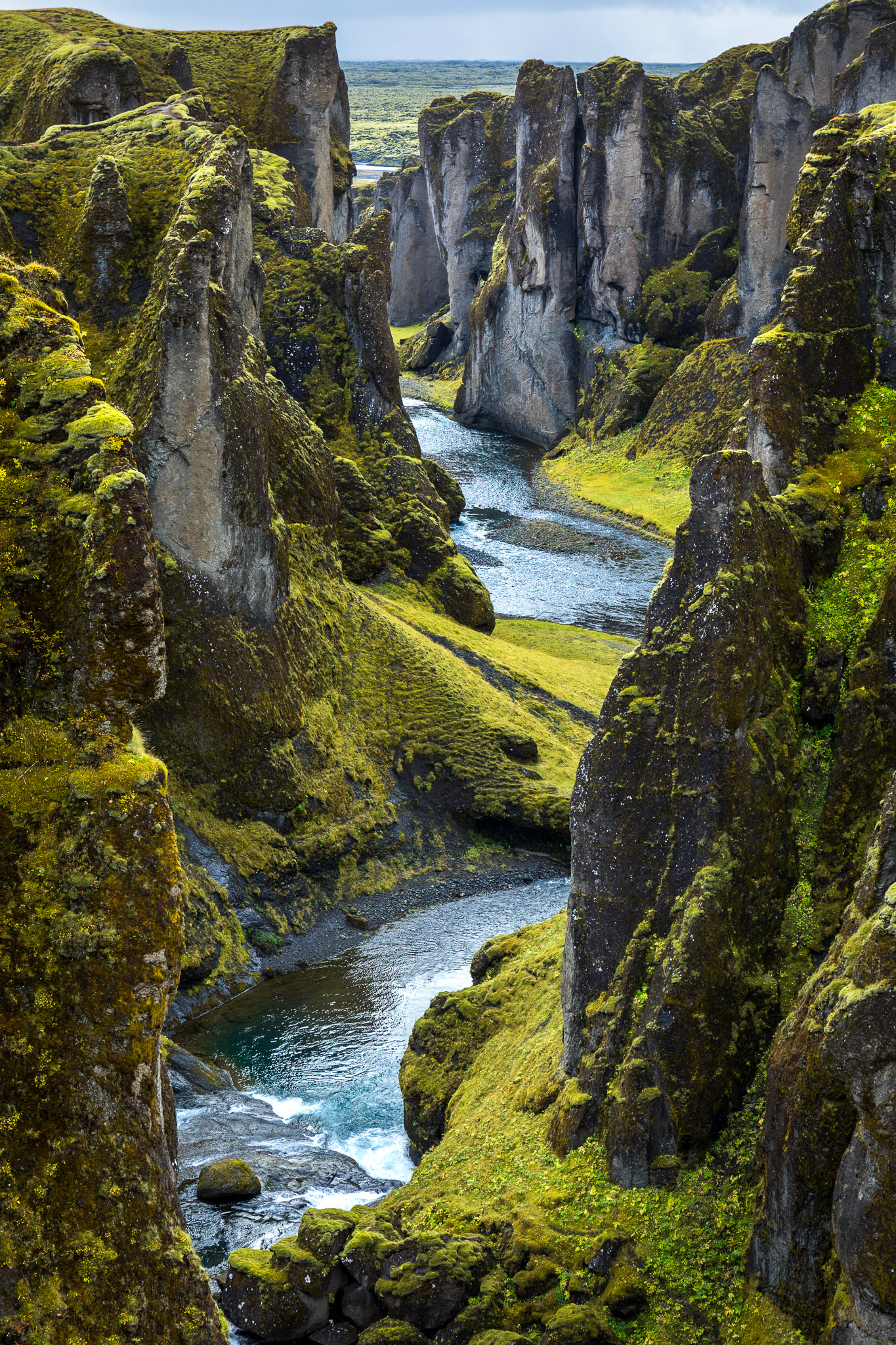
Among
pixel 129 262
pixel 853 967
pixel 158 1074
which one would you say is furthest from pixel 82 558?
pixel 129 262

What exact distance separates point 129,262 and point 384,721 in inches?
689

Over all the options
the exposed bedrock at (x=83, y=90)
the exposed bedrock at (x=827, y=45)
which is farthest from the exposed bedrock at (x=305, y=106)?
the exposed bedrock at (x=827, y=45)

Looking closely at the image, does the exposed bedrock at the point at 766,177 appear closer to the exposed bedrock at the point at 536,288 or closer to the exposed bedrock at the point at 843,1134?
the exposed bedrock at the point at 536,288

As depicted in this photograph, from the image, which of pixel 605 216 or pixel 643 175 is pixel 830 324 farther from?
pixel 605 216

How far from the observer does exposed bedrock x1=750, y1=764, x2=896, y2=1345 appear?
11922 millimetres

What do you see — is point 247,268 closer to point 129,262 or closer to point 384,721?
point 129,262

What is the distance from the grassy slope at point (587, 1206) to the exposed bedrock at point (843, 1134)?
0.71 meters

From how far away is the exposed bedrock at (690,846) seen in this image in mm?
16766

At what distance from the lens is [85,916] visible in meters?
13.4

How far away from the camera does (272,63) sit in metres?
76.4

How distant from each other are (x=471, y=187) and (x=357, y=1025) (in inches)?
4476

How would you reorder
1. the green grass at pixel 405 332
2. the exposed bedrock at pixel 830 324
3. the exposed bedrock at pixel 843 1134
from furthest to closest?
the green grass at pixel 405 332, the exposed bedrock at pixel 830 324, the exposed bedrock at pixel 843 1134

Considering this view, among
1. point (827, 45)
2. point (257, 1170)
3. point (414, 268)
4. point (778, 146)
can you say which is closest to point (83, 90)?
point (778, 146)

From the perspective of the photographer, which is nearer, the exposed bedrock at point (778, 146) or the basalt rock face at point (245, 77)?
the basalt rock face at point (245, 77)
